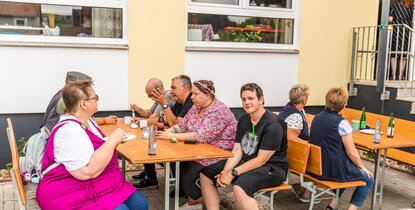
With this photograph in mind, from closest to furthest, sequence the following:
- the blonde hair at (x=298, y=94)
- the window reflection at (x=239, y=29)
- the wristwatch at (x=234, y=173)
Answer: the wristwatch at (x=234, y=173)
the blonde hair at (x=298, y=94)
the window reflection at (x=239, y=29)

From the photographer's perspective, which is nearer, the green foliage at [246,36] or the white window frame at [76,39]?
the white window frame at [76,39]

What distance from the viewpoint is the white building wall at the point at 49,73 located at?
5496 millimetres

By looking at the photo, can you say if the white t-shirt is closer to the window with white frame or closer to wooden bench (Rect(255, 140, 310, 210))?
wooden bench (Rect(255, 140, 310, 210))

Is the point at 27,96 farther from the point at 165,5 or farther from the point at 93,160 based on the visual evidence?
the point at 93,160

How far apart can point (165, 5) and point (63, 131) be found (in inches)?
152

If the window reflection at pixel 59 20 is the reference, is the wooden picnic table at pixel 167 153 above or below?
below

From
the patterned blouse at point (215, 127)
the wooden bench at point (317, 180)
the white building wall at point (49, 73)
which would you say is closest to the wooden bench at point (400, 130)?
Result: the wooden bench at point (317, 180)

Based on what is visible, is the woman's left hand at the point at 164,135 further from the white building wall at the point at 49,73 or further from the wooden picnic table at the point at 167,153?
the white building wall at the point at 49,73

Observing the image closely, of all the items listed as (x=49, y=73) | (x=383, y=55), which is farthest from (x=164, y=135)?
(x=383, y=55)

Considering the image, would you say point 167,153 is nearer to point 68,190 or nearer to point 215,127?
Result: point 215,127

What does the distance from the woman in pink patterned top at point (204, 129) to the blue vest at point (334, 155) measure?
2.70 ft

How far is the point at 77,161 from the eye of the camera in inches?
106

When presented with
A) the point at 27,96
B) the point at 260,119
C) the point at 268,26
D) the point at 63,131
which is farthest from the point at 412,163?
the point at 27,96

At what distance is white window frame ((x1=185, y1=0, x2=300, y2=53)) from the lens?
654 cm
